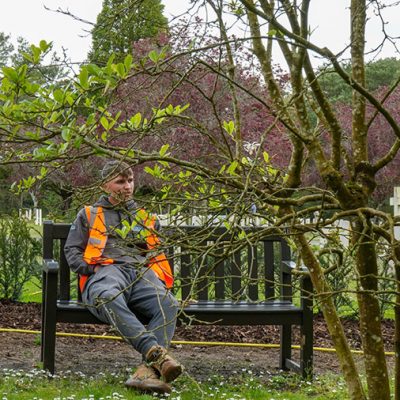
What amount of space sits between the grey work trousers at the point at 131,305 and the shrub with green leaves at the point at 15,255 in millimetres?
3110

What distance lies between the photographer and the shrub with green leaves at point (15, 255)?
8.23 meters

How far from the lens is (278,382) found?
5.30 meters

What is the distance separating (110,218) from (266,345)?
188 cm

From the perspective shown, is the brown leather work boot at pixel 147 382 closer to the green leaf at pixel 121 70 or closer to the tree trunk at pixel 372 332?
the tree trunk at pixel 372 332

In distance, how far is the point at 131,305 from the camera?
209 inches

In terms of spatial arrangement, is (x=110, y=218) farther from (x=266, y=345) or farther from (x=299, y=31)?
(x=299, y=31)

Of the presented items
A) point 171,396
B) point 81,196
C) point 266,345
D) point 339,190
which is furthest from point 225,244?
point 266,345

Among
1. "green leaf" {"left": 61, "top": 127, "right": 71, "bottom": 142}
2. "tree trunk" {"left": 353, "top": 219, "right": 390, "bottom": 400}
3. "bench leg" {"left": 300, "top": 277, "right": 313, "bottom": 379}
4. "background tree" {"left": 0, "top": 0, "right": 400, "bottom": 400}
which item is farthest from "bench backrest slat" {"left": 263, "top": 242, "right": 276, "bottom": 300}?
"green leaf" {"left": 61, "top": 127, "right": 71, "bottom": 142}

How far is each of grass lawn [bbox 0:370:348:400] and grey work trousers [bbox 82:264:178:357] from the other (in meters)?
0.34

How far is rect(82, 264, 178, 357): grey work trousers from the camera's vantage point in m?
4.87

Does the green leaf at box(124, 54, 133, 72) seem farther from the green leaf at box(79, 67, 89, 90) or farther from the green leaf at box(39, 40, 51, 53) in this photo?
the green leaf at box(39, 40, 51, 53)

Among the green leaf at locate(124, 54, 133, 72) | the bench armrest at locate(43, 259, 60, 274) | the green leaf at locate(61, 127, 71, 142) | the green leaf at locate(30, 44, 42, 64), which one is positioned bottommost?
the bench armrest at locate(43, 259, 60, 274)

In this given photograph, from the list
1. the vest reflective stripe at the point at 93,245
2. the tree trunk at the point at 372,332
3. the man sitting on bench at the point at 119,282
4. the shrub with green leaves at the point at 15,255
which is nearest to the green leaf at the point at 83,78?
the tree trunk at the point at 372,332

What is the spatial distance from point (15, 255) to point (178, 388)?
3.93 metres
